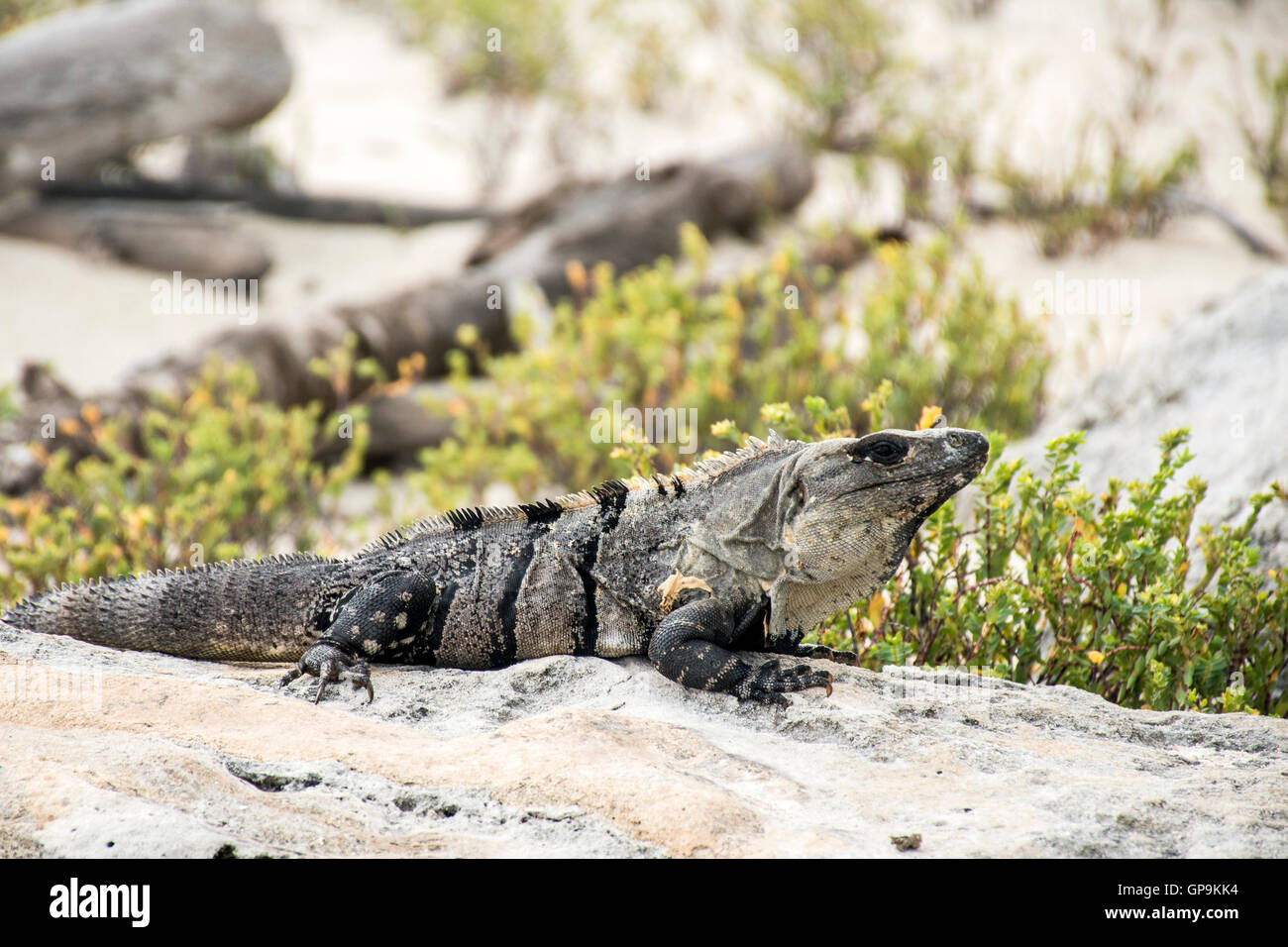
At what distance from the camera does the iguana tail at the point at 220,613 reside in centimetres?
399

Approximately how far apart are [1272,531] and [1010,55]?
564 inches

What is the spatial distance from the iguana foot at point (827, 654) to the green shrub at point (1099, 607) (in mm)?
251

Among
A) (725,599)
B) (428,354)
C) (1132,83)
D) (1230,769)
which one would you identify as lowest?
(1230,769)

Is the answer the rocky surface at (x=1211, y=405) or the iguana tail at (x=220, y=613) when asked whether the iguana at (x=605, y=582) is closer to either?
the iguana tail at (x=220, y=613)

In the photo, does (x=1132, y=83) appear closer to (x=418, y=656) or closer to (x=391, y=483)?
(x=391, y=483)

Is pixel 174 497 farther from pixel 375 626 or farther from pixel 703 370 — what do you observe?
pixel 375 626

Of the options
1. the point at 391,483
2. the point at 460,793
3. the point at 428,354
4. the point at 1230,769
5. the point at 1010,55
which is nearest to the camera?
the point at 460,793

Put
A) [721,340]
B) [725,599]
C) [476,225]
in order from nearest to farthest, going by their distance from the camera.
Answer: [725,599]
[721,340]
[476,225]

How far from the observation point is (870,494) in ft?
11.6

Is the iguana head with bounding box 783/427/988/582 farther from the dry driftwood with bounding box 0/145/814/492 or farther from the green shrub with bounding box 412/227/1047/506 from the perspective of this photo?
the dry driftwood with bounding box 0/145/814/492

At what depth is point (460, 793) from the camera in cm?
285

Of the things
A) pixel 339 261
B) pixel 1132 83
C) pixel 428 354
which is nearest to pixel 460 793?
pixel 428 354

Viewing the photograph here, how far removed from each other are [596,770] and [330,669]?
106 cm

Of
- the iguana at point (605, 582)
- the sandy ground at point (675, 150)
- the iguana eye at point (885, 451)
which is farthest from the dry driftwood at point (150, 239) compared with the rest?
the iguana eye at point (885, 451)
